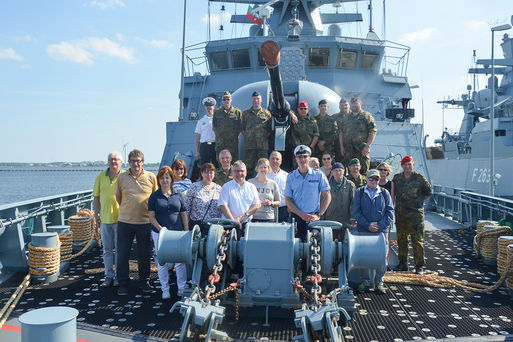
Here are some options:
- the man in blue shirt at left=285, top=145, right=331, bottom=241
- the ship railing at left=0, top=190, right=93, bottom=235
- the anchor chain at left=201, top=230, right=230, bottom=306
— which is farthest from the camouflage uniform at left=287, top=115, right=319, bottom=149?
the ship railing at left=0, top=190, right=93, bottom=235

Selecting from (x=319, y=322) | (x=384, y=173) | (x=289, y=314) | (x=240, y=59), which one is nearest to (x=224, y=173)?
(x=289, y=314)

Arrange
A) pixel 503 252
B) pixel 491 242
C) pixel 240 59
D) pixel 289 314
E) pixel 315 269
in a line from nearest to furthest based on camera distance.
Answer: pixel 315 269, pixel 289 314, pixel 503 252, pixel 491 242, pixel 240 59

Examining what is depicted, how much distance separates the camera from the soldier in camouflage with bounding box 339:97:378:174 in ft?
20.2

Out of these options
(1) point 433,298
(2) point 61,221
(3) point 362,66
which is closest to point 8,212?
(2) point 61,221

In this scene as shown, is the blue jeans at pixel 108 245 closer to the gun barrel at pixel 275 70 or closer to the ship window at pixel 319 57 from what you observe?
the gun barrel at pixel 275 70

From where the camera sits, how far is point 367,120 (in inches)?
242

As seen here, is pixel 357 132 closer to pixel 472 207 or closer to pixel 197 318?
pixel 197 318

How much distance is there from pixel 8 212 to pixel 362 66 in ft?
31.6

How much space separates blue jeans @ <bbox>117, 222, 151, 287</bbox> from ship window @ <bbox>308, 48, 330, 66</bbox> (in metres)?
8.66

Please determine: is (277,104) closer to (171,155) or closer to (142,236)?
(142,236)

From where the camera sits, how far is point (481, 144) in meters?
24.1

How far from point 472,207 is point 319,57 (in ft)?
18.0

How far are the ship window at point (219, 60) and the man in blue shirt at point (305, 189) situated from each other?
338 inches

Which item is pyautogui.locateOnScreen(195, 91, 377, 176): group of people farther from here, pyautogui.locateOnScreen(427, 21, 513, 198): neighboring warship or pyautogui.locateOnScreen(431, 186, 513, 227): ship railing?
pyautogui.locateOnScreen(427, 21, 513, 198): neighboring warship
